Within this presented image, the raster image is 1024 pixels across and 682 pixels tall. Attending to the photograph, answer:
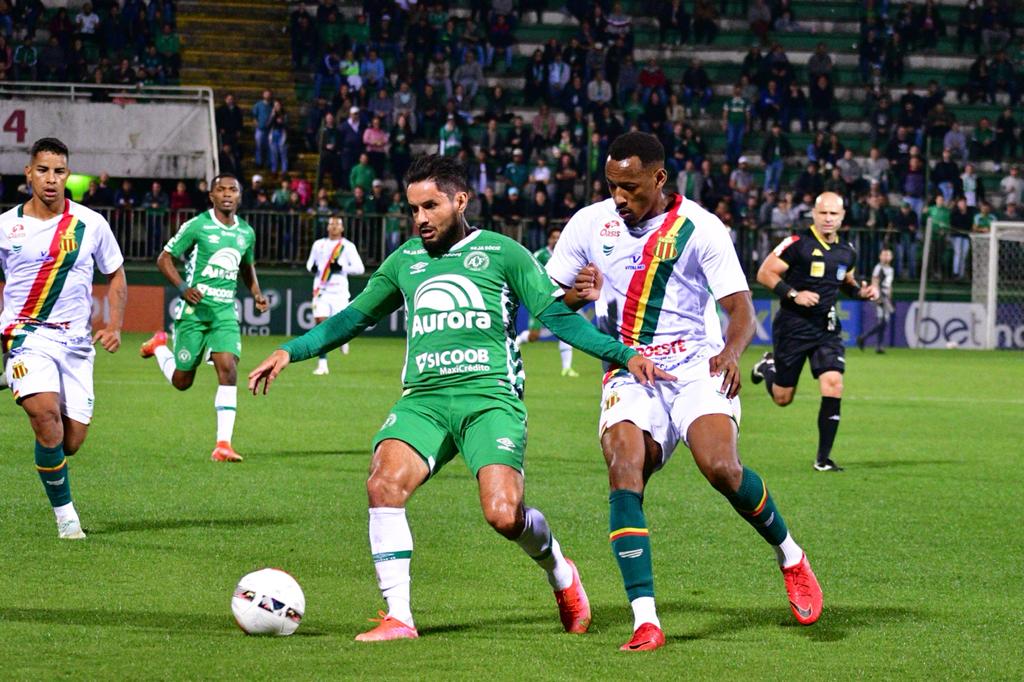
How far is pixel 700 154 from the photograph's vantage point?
35.4 meters

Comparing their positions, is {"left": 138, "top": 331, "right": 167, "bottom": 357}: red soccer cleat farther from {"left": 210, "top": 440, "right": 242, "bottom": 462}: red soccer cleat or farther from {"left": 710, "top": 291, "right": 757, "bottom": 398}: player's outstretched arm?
{"left": 710, "top": 291, "right": 757, "bottom": 398}: player's outstretched arm

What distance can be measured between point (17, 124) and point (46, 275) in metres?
26.0

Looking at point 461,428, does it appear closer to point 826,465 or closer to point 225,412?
point 225,412

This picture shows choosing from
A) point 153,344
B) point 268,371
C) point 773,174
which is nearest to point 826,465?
point 153,344

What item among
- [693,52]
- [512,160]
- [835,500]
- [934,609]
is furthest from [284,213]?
[934,609]

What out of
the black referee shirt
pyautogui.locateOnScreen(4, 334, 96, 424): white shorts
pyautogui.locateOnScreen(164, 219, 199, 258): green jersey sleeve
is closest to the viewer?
pyautogui.locateOnScreen(4, 334, 96, 424): white shorts

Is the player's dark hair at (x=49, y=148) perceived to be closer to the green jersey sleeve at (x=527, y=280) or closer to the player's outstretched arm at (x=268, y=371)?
the player's outstretched arm at (x=268, y=371)

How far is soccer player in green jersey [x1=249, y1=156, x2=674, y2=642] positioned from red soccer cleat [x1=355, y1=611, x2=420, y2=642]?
0.01m

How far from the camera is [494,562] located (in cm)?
840

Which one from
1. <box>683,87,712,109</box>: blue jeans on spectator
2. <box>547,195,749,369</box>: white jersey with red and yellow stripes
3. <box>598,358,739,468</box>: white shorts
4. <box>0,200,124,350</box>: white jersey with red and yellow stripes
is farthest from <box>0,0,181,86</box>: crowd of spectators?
<box>598,358,739,468</box>: white shorts

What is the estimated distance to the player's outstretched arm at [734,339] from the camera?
21.3ft

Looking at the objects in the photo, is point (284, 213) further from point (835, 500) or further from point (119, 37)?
point (835, 500)

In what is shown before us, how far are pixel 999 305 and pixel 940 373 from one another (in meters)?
8.63

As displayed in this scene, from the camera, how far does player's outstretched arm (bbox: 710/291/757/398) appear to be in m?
6.50
